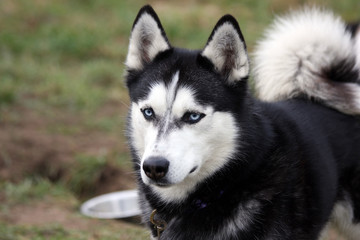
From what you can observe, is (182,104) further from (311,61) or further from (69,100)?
(69,100)

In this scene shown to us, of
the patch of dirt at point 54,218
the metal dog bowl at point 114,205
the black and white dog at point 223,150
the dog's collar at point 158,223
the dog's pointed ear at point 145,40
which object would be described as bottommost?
the metal dog bowl at point 114,205

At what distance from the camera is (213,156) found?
3014 millimetres

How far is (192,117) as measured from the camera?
2.93m

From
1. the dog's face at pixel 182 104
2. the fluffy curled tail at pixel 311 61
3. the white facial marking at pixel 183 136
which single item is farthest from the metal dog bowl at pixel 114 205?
the white facial marking at pixel 183 136

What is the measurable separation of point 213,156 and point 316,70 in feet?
3.78

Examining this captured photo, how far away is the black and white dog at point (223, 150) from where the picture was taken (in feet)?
9.58

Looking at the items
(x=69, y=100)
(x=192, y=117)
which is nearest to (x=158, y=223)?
(x=192, y=117)

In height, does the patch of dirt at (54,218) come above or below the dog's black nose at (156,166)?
below

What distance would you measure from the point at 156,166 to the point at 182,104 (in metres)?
0.35

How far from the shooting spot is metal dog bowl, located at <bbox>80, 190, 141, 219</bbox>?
5215 millimetres

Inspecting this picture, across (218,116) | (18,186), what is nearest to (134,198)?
(18,186)

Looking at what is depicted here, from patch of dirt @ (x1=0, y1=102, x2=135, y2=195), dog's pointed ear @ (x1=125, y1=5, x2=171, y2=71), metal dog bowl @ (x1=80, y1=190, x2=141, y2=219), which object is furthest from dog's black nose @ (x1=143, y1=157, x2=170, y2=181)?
patch of dirt @ (x1=0, y1=102, x2=135, y2=195)

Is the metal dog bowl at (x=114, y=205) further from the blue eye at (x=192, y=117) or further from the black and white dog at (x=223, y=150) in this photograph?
the blue eye at (x=192, y=117)

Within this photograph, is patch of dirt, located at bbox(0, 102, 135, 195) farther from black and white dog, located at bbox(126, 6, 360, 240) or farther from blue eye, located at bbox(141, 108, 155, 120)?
blue eye, located at bbox(141, 108, 155, 120)
